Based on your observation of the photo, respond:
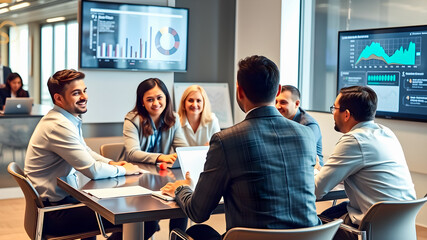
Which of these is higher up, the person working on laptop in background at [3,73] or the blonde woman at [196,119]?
the person working on laptop in background at [3,73]

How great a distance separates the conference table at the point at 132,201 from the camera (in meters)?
2.40

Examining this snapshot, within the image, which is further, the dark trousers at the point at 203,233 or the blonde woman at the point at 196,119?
the blonde woman at the point at 196,119

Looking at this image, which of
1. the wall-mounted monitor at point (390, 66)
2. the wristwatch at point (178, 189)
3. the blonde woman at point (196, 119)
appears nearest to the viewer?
the wristwatch at point (178, 189)

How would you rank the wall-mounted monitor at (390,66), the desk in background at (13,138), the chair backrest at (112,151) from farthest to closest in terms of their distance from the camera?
the desk in background at (13,138)
the wall-mounted monitor at (390,66)
the chair backrest at (112,151)

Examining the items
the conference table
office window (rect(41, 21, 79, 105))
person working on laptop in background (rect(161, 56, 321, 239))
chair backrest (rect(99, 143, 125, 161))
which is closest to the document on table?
the conference table

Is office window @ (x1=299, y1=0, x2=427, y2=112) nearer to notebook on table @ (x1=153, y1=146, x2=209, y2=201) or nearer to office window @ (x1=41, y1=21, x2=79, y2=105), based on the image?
office window @ (x1=41, y1=21, x2=79, y2=105)

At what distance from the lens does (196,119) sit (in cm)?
436

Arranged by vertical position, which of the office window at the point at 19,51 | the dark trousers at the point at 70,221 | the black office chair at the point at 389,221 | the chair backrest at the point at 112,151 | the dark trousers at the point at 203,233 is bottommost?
the dark trousers at the point at 70,221

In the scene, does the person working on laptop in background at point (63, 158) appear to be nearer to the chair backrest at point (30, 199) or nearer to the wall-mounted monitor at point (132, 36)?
the chair backrest at point (30, 199)

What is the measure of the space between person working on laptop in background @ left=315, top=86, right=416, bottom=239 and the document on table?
901 mm

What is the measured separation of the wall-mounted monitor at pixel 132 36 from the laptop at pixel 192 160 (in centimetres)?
341

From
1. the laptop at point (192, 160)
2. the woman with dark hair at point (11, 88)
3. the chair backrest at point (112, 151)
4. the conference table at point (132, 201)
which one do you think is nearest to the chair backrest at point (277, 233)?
the conference table at point (132, 201)

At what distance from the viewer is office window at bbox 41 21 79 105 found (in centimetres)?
626

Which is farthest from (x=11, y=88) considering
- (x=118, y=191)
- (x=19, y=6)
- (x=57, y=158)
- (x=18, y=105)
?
(x=118, y=191)
